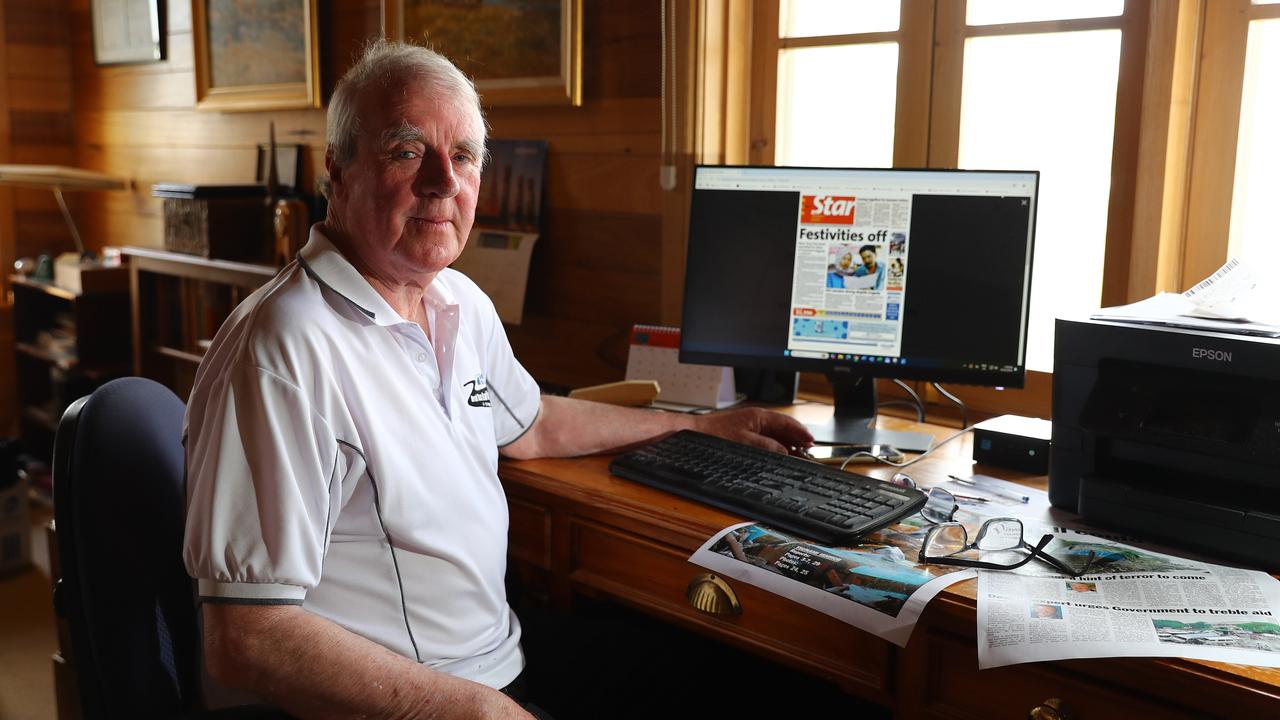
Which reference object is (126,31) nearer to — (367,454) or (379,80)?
(379,80)

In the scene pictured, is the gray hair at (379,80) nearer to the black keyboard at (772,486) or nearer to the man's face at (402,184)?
the man's face at (402,184)

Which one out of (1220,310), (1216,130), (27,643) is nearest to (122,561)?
(1220,310)

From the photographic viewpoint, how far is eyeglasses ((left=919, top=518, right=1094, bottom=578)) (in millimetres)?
1194

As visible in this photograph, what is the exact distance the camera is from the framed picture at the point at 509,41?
2289mm

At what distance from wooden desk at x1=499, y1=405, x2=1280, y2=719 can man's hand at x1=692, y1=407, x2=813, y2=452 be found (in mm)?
144

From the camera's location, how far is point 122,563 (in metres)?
1.15

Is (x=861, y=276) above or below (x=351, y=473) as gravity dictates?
above

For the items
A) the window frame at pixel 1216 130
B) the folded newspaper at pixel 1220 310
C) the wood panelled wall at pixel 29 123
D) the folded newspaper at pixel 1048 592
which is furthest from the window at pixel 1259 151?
the wood panelled wall at pixel 29 123

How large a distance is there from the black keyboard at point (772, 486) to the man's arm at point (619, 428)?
7 centimetres

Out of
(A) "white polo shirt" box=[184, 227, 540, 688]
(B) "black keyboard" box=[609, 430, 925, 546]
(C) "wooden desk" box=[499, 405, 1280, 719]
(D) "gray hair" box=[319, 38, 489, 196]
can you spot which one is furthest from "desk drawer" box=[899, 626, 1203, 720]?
(D) "gray hair" box=[319, 38, 489, 196]

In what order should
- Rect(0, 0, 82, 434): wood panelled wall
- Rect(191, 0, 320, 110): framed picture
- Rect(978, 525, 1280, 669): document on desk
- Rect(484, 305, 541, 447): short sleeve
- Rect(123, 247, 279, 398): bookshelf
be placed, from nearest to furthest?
1. Rect(978, 525, 1280, 669): document on desk
2. Rect(484, 305, 541, 447): short sleeve
3. Rect(191, 0, 320, 110): framed picture
4. Rect(123, 247, 279, 398): bookshelf
5. Rect(0, 0, 82, 434): wood panelled wall

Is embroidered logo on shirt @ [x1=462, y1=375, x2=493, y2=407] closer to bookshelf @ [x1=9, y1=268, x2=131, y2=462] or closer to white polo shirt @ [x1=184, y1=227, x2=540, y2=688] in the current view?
white polo shirt @ [x1=184, y1=227, x2=540, y2=688]

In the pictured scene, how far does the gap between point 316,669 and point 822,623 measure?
23.3 inches

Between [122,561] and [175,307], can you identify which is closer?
[122,561]
